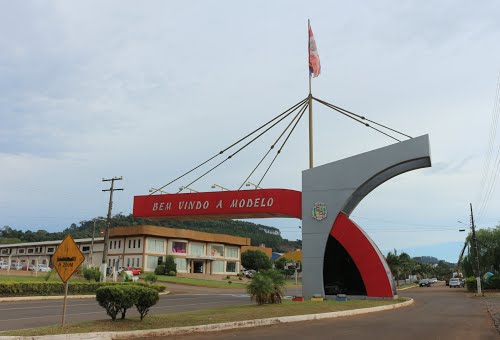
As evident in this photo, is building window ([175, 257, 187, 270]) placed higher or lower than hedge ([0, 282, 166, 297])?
higher

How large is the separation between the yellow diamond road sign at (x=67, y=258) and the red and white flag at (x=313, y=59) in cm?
2027

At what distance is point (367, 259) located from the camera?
80.9 ft

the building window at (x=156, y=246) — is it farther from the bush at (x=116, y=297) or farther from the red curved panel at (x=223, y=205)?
the bush at (x=116, y=297)

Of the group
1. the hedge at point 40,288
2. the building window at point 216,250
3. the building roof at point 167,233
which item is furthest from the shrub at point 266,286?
the building window at point 216,250

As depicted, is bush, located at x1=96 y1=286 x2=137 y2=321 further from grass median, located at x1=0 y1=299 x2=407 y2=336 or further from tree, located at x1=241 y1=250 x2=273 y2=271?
tree, located at x1=241 y1=250 x2=273 y2=271

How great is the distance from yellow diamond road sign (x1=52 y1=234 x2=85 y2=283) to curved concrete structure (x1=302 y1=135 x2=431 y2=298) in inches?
608

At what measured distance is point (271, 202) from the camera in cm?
2567

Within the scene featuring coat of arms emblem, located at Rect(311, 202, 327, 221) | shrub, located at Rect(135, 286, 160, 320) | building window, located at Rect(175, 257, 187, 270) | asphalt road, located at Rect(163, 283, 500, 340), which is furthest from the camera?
building window, located at Rect(175, 257, 187, 270)

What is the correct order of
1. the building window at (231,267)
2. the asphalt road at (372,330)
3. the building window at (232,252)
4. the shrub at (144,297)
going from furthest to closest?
the building window at (231,267), the building window at (232,252), the shrub at (144,297), the asphalt road at (372,330)

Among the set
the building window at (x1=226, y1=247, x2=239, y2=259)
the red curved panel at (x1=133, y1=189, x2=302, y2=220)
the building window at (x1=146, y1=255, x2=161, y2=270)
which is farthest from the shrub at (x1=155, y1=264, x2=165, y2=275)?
the red curved panel at (x1=133, y1=189, x2=302, y2=220)

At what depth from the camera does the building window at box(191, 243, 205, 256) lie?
76.4m

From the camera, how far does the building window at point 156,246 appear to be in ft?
224

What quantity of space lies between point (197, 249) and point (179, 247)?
4298 millimetres

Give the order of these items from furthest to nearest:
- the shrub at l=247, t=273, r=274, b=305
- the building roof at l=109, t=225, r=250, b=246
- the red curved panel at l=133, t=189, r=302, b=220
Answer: the building roof at l=109, t=225, r=250, b=246 → the red curved panel at l=133, t=189, r=302, b=220 → the shrub at l=247, t=273, r=274, b=305
